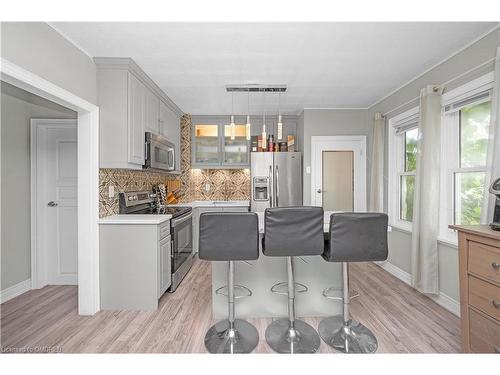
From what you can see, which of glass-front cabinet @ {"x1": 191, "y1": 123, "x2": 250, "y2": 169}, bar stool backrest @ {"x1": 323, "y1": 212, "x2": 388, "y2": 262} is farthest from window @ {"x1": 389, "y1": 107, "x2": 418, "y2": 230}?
glass-front cabinet @ {"x1": 191, "y1": 123, "x2": 250, "y2": 169}

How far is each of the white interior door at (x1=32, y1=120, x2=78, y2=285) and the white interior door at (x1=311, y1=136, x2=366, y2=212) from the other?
358 centimetres

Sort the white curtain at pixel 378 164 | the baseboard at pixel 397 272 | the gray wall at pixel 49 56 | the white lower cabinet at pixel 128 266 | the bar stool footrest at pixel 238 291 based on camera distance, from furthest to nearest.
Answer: the white curtain at pixel 378 164 → the baseboard at pixel 397 272 → the white lower cabinet at pixel 128 266 → the bar stool footrest at pixel 238 291 → the gray wall at pixel 49 56

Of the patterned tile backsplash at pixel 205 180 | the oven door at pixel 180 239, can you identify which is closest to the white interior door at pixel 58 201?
the oven door at pixel 180 239

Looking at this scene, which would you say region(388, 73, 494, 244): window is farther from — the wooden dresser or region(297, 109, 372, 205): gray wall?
region(297, 109, 372, 205): gray wall

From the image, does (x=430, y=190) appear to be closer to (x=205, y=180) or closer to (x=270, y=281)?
(x=270, y=281)

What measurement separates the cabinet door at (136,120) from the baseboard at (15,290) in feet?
6.56

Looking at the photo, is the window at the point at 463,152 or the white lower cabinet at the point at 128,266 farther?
the white lower cabinet at the point at 128,266

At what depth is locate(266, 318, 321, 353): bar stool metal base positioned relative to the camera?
6.22 feet

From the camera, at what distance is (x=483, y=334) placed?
1.56 m

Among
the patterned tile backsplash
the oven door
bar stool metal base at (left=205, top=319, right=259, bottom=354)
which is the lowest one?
bar stool metal base at (left=205, top=319, right=259, bottom=354)

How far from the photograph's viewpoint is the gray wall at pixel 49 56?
1691 millimetres

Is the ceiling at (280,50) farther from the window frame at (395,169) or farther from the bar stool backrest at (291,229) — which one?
the bar stool backrest at (291,229)

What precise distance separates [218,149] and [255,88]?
1.69m
